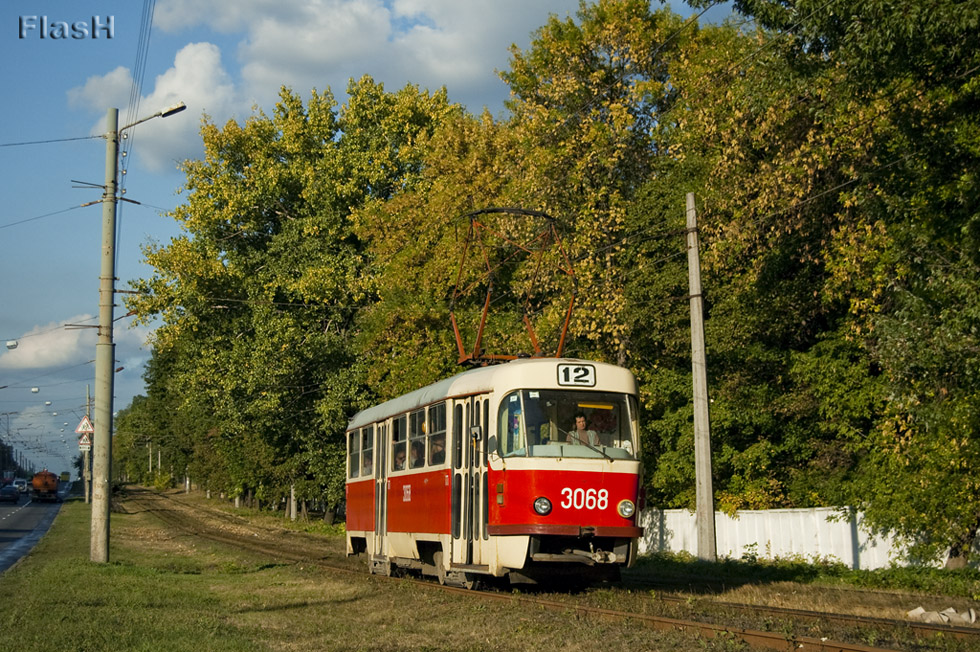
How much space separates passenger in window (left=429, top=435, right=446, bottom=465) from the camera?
16388 mm

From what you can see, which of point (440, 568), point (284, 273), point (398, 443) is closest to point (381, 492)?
point (398, 443)

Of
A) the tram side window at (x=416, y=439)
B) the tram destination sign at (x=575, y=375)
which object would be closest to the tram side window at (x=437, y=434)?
the tram side window at (x=416, y=439)

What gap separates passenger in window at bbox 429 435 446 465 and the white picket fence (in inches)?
368

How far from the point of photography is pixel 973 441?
59.6 feet

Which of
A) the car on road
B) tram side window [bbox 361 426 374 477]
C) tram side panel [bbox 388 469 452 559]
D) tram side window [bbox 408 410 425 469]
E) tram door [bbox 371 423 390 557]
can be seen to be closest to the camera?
tram side panel [bbox 388 469 452 559]

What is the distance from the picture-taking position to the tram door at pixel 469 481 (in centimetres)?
1495

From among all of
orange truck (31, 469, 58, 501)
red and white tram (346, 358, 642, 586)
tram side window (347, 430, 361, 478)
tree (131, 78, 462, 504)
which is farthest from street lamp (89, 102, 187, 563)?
orange truck (31, 469, 58, 501)

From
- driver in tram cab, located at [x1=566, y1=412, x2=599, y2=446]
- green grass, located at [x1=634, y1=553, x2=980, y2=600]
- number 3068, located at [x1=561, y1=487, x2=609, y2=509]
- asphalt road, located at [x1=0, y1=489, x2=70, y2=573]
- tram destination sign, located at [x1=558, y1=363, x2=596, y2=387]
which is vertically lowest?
asphalt road, located at [x1=0, y1=489, x2=70, y2=573]

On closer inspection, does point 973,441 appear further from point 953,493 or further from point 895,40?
point 895,40

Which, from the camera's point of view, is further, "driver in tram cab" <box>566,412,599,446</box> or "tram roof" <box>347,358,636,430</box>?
"tram roof" <box>347,358,636,430</box>

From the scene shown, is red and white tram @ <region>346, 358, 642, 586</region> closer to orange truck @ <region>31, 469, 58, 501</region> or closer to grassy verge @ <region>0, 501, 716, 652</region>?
grassy verge @ <region>0, 501, 716, 652</region>

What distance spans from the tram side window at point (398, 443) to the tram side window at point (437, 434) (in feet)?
5.76

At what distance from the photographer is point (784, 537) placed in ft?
85.8

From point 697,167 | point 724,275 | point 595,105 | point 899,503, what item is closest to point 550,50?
point 595,105
